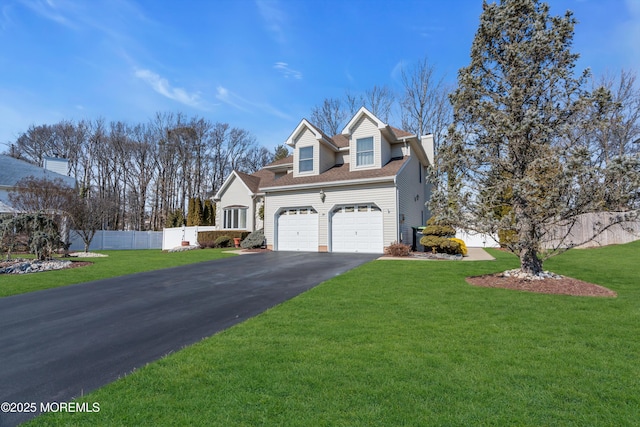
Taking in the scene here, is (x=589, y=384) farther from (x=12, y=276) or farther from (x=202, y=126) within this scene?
(x=202, y=126)

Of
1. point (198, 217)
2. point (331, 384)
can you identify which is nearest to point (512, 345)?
point (331, 384)

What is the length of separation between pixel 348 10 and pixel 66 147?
33797mm

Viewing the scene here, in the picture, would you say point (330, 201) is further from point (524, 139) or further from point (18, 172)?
point (18, 172)

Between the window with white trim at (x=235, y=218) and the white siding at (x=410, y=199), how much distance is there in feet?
40.3

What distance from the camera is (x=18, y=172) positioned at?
24094 mm

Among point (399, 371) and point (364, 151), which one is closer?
point (399, 371)

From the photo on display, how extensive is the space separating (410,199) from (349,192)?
3984mm

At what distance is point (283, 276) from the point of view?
930 centimetres

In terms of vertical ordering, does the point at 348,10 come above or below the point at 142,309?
above

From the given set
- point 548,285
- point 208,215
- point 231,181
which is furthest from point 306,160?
point 208,215

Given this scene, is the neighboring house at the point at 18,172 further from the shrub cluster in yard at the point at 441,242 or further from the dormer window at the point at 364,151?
the shrub cluster in yard at the point at 441,242

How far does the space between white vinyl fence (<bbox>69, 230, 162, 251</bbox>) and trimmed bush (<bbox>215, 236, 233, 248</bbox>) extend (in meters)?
9.77

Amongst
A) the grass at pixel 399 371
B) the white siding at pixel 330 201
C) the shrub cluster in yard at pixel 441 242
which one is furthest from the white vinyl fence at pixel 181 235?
the grass at pixel 399 371

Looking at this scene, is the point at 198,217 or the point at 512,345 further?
the point at 198,217
